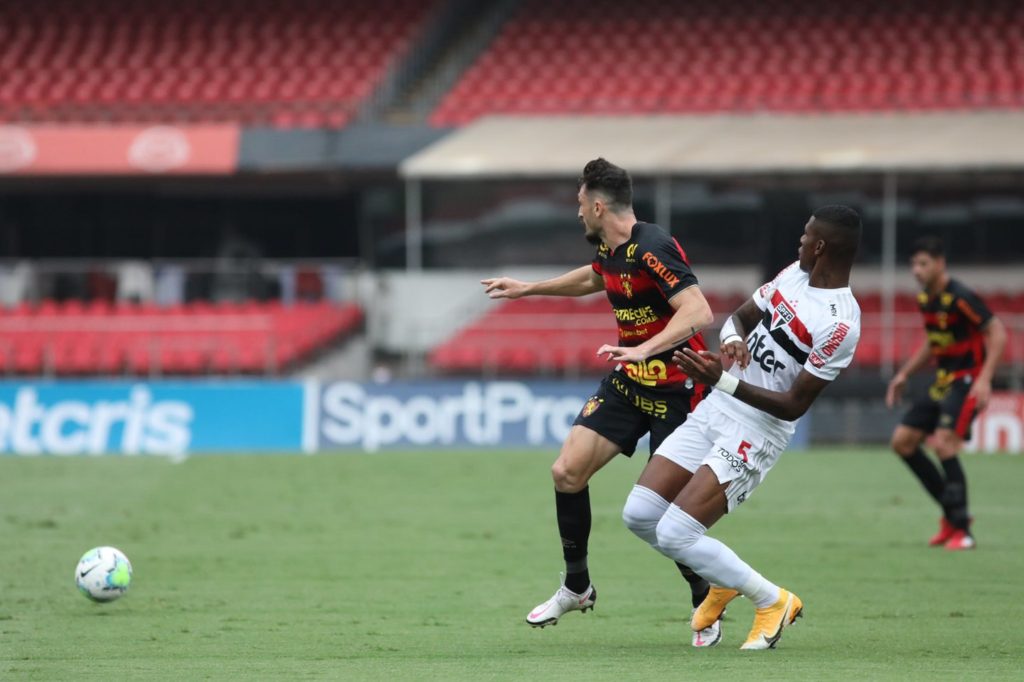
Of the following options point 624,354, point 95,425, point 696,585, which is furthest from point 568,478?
point 95,425

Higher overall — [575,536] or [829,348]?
[829,348]

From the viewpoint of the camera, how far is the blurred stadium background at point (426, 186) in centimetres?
2156

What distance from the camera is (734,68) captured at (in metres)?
27.9

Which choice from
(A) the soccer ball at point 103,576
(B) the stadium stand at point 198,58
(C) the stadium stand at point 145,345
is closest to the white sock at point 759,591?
(A) the soccer ball at point 103,576

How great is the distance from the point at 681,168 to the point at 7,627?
53.7 feet

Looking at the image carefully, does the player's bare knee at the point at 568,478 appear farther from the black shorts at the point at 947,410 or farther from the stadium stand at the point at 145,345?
the stadium stand at the point at 145,345

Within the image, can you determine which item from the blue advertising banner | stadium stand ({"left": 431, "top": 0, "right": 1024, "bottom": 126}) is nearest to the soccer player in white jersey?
the blue advertising banner

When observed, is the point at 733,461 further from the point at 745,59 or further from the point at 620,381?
the point at 745,59

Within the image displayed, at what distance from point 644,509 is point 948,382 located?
18.1ft

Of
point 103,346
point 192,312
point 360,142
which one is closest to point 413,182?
point 360,142

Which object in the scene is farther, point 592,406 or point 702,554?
point 592,406

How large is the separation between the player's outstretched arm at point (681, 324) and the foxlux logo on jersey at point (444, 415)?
45.3 feet

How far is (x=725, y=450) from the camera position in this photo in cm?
744

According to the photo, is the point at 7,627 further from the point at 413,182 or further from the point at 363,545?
the point at 413,182
